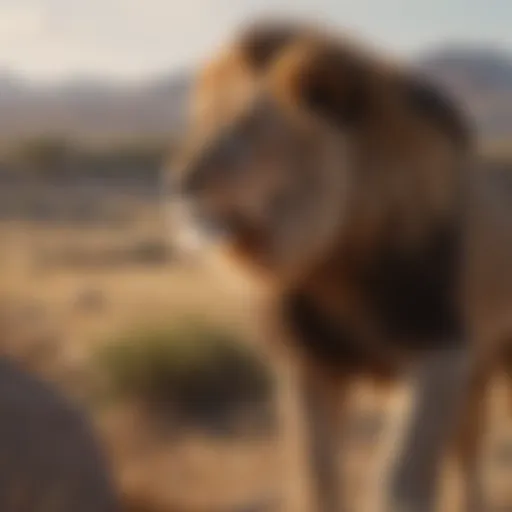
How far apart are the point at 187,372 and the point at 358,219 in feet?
12.4

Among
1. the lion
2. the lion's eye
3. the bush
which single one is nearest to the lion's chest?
the lion

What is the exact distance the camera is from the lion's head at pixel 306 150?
7.05 ft

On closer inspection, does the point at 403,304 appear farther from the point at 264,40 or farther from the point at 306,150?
the point at 264,40

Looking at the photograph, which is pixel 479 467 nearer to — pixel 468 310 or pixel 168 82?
pixel 468 310

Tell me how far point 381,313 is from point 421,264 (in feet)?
0.36

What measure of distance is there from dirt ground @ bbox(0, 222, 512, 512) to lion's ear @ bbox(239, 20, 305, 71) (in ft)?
1.23

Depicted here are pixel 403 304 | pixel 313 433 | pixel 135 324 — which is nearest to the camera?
pixel 403 304

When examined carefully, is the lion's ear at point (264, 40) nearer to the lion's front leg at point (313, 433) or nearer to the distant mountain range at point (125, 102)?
the lion's front leg at point (313, 433)

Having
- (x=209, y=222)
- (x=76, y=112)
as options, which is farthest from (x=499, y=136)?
(x=76, y=112)

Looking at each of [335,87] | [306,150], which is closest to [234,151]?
[306,150]

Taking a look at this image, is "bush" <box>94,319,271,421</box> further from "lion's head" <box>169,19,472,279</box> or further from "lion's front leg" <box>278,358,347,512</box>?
"lion's head" <box>169,19,472,279</box>

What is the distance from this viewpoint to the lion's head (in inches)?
84.6

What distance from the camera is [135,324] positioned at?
7211 mm

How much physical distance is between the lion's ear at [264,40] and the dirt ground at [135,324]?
1.23 ft
